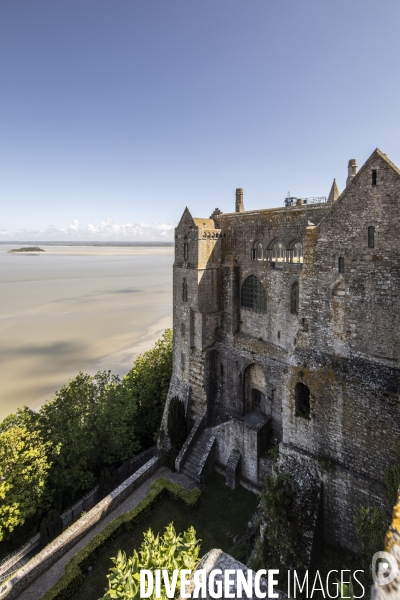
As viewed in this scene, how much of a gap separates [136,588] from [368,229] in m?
11.5

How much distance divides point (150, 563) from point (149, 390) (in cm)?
1734

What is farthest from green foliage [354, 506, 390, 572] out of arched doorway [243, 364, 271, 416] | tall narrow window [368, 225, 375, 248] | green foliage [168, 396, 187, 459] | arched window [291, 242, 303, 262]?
green foliage [168, 396, 187, 459]

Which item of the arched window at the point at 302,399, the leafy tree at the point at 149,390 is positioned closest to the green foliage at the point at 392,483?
the arched window at the point at 302,399

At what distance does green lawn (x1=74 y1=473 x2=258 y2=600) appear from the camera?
1377cm

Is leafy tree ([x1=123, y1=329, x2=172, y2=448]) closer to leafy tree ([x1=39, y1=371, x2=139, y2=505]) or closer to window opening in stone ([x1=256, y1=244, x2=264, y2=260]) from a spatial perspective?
leafy tree ([x1=39, y1=371, x2=139, y2=505])

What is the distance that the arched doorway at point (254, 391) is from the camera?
20.0 metres

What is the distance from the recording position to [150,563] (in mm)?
7125

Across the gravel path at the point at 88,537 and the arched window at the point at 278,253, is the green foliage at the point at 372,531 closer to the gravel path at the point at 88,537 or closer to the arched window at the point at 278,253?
the gravel path at the point at 88,537

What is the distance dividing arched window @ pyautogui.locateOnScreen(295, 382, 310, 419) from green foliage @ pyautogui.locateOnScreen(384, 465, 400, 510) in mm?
3156

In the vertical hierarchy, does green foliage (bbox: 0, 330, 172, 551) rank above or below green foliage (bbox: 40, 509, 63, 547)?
above

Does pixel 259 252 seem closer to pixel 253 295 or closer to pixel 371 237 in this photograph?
pixel 253 295

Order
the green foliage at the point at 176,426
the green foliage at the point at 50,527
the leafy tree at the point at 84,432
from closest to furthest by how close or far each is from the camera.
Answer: the green foliage at the point at 50,527 → the leafy tree at the point at 84,432 → the green foliage at the point at 176,426

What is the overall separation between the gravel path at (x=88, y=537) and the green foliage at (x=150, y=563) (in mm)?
9667

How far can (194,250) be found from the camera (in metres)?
20.2
